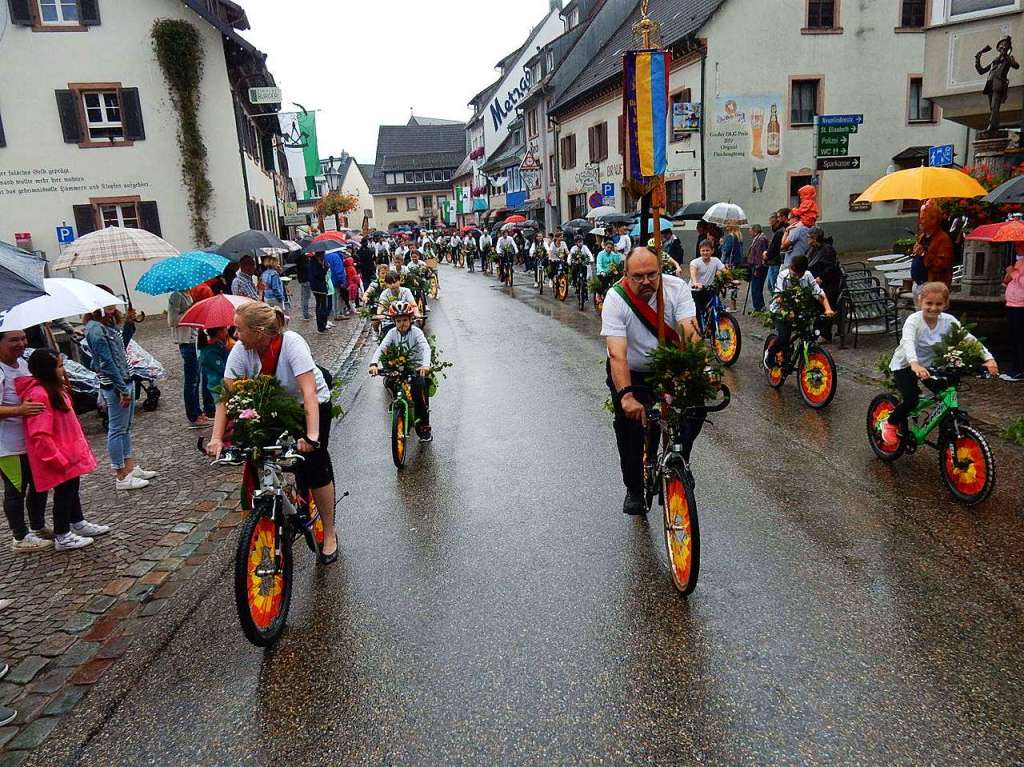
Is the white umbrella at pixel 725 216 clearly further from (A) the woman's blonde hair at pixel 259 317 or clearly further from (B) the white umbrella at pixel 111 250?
(A) the woman's blonde hair at pixel 259 317

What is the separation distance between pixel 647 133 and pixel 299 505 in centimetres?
353

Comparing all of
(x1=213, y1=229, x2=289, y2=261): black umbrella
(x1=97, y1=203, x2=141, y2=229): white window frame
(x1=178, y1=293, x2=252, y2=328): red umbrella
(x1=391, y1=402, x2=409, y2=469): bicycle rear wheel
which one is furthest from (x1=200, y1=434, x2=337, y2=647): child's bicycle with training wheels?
(x1=97, y1=203, x2=141, y2=229): white window frame

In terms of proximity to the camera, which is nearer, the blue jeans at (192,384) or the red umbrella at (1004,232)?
the red umbrella at (1004,232)

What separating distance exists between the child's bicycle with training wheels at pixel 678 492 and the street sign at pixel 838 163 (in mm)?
18923

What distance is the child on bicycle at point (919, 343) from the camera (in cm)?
578

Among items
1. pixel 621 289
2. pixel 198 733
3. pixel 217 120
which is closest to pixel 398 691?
pixel 198 733

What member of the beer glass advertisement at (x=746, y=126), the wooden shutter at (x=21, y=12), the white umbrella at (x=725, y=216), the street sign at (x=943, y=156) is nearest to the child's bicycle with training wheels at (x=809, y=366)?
the white umbrella at (x=725, y=216)

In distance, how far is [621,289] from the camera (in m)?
4.92

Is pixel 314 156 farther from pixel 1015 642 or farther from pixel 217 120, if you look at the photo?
pixel 1015 642

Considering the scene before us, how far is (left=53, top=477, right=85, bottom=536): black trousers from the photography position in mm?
5500

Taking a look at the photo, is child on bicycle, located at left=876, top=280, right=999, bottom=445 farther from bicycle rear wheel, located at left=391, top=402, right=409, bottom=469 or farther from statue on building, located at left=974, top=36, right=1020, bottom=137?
statue on building, located at left=974, top=36, right=1020, bottom=137

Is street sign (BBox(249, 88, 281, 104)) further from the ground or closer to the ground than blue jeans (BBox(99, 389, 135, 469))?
further from the ground

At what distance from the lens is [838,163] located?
2130 centimetres

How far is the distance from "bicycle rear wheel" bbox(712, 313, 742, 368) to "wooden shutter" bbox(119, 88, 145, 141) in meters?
19.2
